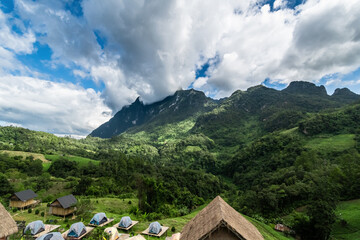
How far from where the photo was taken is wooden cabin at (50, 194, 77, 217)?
2884 cm

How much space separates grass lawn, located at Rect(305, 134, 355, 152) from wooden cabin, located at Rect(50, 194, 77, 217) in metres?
78.1

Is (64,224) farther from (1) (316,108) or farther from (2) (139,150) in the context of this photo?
(1) (316,108)

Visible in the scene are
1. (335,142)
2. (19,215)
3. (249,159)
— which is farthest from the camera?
(249,159)

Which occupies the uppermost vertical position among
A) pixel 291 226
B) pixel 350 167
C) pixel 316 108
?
pixel 316 108

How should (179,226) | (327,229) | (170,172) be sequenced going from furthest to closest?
(170,172) → (179,226) → (327,229)

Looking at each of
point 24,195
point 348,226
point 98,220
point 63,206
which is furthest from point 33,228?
point 348,226

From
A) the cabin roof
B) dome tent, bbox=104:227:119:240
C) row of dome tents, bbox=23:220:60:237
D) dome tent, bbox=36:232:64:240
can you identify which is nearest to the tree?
the cabin roof

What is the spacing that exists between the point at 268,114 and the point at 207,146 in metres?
69.6

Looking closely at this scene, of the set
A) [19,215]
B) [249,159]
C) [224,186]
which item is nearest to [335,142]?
[249,159]

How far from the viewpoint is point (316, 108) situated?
468 ft

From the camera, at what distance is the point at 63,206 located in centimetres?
2830

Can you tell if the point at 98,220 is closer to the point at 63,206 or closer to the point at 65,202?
the point at 63,206

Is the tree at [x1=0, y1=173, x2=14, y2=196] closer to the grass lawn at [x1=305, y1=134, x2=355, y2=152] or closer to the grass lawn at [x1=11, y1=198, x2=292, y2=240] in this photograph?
the grass lawn at [x1=11, y1=198, x2=292, y2=240]

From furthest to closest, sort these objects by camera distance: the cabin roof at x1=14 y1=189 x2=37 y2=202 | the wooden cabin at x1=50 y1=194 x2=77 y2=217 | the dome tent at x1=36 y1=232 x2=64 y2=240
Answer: the cabin roof at x1=14 y1=189 x2=37 y2=202
the wooden cabin at x1=50 y1=194 x2=77 y2=217
the dome tent at x1=36 y1=232 x2=64 y2=240
